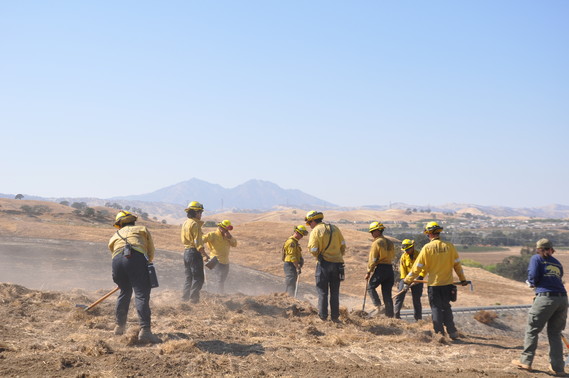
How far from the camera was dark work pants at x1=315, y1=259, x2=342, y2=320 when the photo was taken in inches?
367

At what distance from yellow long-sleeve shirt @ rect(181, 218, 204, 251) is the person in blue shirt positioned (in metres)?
6.28

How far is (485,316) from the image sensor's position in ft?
46.5

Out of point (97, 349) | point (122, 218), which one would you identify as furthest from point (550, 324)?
point (122, 218)

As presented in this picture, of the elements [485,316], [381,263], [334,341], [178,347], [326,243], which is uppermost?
[326,243]

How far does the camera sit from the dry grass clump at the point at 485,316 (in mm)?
14023

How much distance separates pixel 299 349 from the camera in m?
7.48

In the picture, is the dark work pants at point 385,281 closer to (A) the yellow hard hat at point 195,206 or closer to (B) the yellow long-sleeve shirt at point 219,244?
(B) the yellow long-sleeve shirt at point 219,244

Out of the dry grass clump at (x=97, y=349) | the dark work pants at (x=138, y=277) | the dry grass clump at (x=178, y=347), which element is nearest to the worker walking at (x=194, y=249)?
the dark work pants at (x=138, y=277)

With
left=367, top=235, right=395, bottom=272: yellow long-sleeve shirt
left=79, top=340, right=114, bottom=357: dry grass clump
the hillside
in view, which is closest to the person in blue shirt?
the hillside

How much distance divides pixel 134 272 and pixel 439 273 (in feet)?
17.0

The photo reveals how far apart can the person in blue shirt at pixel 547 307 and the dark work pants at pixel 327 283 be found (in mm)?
3402

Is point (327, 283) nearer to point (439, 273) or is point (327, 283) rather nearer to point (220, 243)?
point (439, 273)

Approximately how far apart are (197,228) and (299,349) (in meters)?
4.05

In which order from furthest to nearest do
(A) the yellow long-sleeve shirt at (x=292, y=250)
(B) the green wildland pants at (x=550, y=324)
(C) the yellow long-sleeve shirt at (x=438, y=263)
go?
1. (A) the yellow long-sleeve shirt at (x=292, y=250)
2. (C) the yellow long-sleeve shirt at (x=438, y=263)
3. (B) the green wildland pants at (x=550, y=324)
